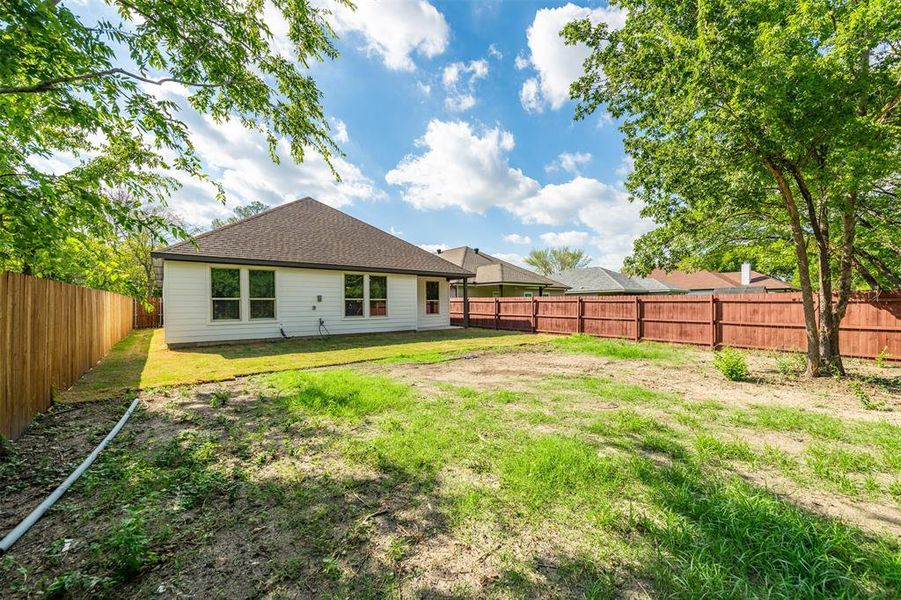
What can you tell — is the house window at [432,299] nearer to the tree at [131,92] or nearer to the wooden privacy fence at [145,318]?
the tree at [131,92]

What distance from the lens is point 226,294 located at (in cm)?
1067

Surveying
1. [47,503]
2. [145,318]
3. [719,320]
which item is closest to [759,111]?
[719,320]

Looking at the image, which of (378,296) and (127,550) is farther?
(378,296)

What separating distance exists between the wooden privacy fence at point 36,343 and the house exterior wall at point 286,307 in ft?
10.1

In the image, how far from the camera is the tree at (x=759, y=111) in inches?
197

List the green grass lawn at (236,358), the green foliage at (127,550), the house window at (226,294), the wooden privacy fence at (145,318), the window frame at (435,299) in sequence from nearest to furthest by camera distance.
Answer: the green foliage at (127,550) < the green grass lawn at (236,358) < the house window at (226,294) < the window frame at (435,299) < the wooden privacy fence at (145,318)

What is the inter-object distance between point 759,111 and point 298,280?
479 inches

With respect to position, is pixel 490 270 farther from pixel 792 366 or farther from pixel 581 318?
pixel 792 366

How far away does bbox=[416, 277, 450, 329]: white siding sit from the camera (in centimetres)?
1617

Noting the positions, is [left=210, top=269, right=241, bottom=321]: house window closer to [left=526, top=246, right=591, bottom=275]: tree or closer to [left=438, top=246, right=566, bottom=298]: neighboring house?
[left=438, top=246, right=566, bottom=298]: neighboring house

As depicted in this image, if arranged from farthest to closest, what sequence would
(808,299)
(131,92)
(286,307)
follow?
(286,307), (808,299), (131,92)

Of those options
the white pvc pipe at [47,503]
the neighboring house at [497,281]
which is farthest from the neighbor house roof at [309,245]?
the white pvc pipe at [47,503]

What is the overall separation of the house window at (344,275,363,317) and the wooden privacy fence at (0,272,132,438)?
710cm

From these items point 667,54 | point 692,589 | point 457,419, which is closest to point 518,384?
point 457,419
